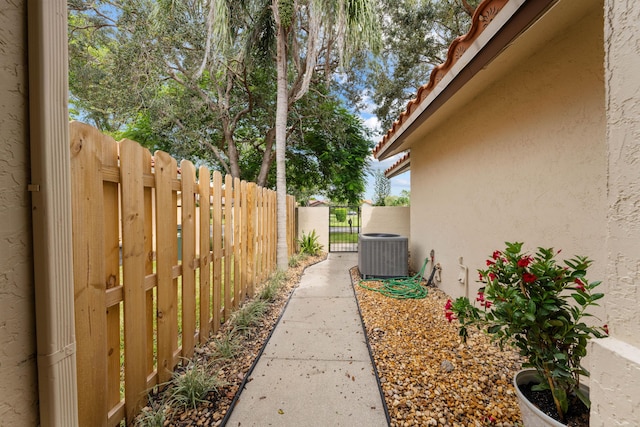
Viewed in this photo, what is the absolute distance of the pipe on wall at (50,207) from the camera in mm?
768

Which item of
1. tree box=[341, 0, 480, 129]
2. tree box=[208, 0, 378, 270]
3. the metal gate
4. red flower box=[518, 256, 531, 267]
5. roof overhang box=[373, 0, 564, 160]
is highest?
tree box=[341, 0, 480, 129]

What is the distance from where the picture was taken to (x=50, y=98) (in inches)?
31.5

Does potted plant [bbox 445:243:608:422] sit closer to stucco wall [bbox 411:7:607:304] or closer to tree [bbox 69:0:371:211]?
stucco wall [bbox 411:7:607:304]

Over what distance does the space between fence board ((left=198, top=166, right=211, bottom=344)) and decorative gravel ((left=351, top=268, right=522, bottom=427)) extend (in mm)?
1798

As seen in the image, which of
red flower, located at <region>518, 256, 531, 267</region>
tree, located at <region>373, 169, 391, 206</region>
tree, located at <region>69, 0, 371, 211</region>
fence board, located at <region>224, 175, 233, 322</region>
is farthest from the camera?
tree, located at <region>373, 169, 391, 206</region>

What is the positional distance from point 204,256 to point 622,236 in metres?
3.03

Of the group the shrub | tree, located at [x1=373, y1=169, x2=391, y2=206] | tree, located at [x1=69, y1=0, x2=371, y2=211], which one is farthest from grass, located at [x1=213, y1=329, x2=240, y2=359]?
Result: tree, located at [x1=373, y1=169, x2=391, y2=206]

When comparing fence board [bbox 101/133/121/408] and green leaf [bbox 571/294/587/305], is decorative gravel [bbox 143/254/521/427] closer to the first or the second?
fence board [bbox 101/133/121/408]

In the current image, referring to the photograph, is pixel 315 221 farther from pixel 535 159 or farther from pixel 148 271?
pixel 148 271

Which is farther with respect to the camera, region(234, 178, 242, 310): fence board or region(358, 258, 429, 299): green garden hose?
region(358, 258, 429, 299): green garden hose

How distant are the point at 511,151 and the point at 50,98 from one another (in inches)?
142

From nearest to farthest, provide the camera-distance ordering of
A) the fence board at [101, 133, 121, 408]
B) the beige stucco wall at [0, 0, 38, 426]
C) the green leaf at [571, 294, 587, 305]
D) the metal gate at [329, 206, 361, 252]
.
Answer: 1. the beige stucco wall at [0, 0, 38, 426]
2. the green leaf at [571, 294, 587, 305]
3. the fence board at [101, 133, 121, 408]
4. the metal gate at [329, 206, 361, 252]

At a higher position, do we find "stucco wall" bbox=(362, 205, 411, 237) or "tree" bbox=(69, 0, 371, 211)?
"tree" bbox=(69, 0, 371, 211)

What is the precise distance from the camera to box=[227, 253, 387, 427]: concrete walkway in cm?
191
